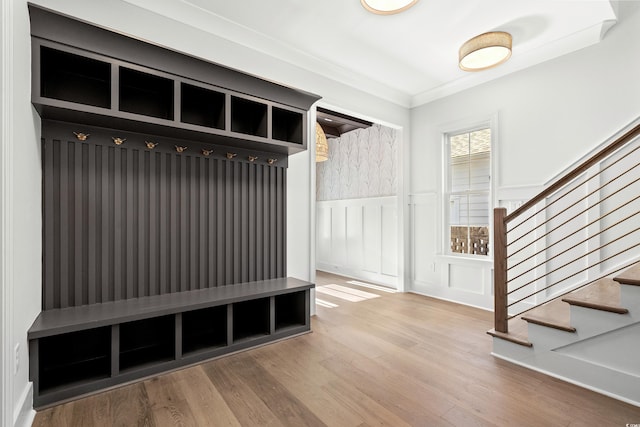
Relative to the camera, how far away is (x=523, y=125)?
11.6ft

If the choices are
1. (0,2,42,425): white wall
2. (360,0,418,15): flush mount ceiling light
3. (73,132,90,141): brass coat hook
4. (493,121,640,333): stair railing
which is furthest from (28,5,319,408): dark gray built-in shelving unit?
(493,121,640,333): stair railing

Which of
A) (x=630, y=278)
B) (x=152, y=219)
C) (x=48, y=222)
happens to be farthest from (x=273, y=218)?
(x=630, y=278)

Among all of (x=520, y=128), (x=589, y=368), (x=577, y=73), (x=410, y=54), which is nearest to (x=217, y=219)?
(x=410, y=54)

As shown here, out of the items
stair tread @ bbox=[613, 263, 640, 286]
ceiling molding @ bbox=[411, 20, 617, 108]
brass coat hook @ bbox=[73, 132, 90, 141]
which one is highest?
ceiling molding @ bbox=[411, 20, 617, 108]

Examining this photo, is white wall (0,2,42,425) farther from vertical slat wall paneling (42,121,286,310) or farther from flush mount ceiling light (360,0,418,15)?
flush mount ceiling light (360,0,418,15)

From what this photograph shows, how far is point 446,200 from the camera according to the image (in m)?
4.34

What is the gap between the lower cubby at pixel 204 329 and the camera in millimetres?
2514

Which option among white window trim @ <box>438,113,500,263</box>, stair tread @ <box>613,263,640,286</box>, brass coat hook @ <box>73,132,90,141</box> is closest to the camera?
stair tread @ <box>613,263,640,286</box>

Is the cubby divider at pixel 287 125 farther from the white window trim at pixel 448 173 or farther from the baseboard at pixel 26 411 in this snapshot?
the baseboard at pixel 26 411

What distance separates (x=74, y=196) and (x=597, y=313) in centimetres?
359

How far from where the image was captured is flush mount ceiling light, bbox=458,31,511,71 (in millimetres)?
2957

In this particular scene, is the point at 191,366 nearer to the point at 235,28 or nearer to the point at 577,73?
the point at 235,28

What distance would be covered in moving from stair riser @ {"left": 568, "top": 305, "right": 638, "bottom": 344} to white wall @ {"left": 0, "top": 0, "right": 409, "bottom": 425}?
2384 mm

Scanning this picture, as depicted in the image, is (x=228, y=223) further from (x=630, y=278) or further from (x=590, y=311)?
(x=630, y=278)
